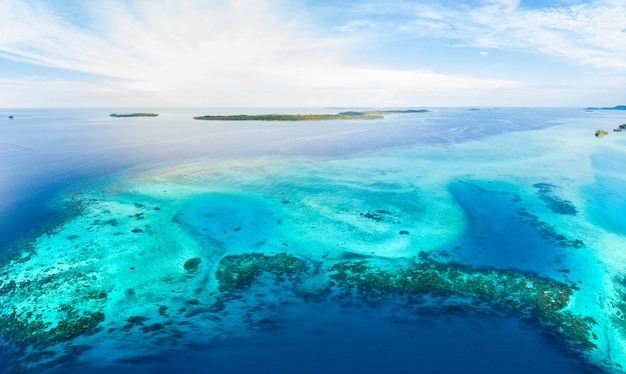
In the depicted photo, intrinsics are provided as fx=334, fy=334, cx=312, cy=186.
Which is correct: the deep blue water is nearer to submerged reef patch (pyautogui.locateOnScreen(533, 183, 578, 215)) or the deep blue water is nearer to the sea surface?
the sea surface

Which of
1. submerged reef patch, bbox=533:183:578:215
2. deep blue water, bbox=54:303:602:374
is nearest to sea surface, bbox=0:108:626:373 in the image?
deep blue water, bbox=54:303:602:374

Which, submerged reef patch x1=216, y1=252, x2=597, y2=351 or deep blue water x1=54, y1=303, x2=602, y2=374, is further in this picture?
submerged reef patch x1=216, y1=252, x2=597, y2=351

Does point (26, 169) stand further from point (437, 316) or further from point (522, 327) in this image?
point (522, 327)

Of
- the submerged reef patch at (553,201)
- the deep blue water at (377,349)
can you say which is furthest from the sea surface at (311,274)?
the submerged reef patch at (553,201)

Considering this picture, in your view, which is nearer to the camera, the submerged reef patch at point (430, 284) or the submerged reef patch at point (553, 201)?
the submerged reef patch at point (430, 284)

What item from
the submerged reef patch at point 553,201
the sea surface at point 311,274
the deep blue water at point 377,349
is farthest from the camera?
the submerged reef patch at point 553,201

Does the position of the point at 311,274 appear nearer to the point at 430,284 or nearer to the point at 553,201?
the point at 430,284

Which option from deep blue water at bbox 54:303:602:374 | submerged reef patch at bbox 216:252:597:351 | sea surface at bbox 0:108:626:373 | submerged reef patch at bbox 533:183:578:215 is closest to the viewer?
deep blue water at bbox 54:303:602:374

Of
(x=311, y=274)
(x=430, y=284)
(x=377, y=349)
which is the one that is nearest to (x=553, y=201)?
(x=430, y=284)

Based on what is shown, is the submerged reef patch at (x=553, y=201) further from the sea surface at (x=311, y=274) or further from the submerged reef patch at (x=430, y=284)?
the submerged reef patch at (x=430, y=284)
